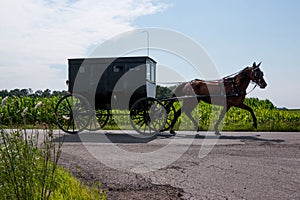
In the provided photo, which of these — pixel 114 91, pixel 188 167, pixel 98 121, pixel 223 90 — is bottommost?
pixel 188 167

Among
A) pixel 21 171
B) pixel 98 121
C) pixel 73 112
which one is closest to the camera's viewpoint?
pixel 21 171

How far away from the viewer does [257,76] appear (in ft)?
42.3

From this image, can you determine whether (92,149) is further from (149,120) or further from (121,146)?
(149,120)

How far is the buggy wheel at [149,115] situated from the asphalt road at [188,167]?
1.02 meters

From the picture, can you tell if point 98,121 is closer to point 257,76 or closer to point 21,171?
point 257,76

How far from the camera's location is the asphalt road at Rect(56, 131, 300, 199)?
5.40 meters

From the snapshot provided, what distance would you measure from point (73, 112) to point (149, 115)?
7.70 ft

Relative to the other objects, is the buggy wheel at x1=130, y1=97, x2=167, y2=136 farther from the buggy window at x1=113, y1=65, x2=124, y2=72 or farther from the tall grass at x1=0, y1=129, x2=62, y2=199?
the tall grass at x1=0, y1=129, x2=62, y2=199

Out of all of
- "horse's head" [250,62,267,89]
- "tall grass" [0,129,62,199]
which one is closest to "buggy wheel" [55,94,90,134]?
"horse's head" [250,62,267,89]

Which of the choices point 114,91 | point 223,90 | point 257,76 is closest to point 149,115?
point 114,91

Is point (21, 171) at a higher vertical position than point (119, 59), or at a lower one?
lower

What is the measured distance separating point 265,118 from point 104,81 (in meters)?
7.39

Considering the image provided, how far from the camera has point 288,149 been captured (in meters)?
9.31

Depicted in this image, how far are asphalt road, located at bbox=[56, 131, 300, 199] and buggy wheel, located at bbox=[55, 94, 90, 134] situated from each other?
1.32m
